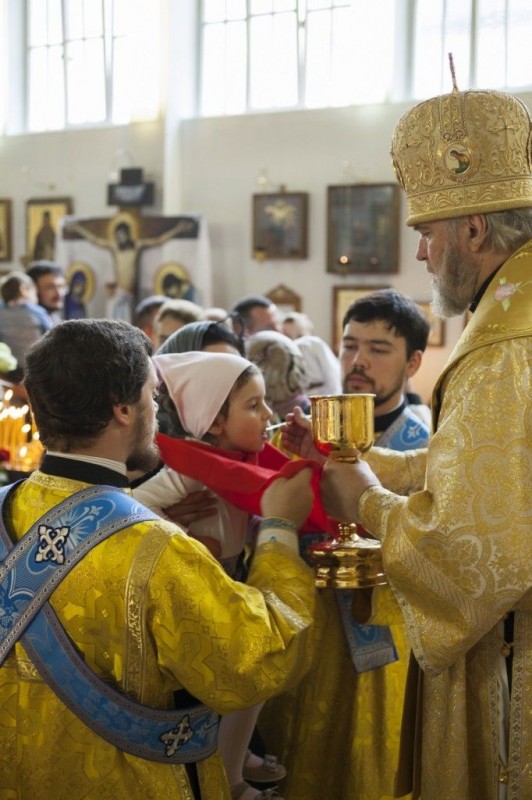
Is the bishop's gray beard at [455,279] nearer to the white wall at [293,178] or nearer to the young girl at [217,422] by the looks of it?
the young girl at [217,422]

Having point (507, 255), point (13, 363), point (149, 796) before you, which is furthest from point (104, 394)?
point (13, 363)

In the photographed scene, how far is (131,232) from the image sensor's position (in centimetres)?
1290

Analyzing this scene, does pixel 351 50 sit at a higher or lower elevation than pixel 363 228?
higher

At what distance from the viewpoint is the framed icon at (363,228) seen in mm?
11898

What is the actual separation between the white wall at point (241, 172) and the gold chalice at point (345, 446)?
9.18 m

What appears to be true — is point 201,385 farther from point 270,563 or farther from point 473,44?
point 473,44

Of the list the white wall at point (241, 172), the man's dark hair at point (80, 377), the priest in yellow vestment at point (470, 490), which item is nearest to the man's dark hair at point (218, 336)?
the priest in yellow vestment at point (470, 490)

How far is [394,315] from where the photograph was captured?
3.35m

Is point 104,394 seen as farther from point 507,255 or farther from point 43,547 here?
point 507,255

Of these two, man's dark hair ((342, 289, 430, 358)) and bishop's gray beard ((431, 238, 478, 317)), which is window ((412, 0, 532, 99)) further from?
bishop's gray beard ((431, 238, 478, 317))

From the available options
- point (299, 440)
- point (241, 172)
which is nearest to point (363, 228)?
point (241, 172)

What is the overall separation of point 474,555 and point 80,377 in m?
0.86

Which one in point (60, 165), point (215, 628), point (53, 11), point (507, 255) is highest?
point (53, 11)

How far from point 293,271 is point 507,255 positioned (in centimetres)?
1030
